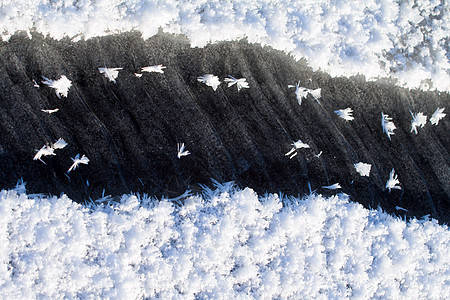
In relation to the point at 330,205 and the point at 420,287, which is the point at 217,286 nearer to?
the point at 330,205

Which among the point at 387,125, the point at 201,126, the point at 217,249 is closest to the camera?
the point at 217,249

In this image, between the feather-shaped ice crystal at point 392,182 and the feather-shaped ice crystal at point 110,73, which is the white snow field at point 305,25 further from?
the feather-shaped ice crystal at point 392,182

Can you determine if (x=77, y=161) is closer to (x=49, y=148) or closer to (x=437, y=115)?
(x=49, y=148)

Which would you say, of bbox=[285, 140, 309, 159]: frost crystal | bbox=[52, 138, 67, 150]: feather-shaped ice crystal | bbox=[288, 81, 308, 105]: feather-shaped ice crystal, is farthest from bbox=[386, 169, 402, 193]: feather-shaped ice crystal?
bbox=[52, 138, 67, 150]: feather-shaped ice crystal

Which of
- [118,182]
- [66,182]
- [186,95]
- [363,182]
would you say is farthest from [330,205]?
[66,182]

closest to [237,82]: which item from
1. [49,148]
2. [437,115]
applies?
[49,148]

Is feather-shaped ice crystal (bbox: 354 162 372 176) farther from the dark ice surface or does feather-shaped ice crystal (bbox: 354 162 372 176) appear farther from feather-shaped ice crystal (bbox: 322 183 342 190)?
feather-shaped ice crystal (bbox: 322 183 342 190)
